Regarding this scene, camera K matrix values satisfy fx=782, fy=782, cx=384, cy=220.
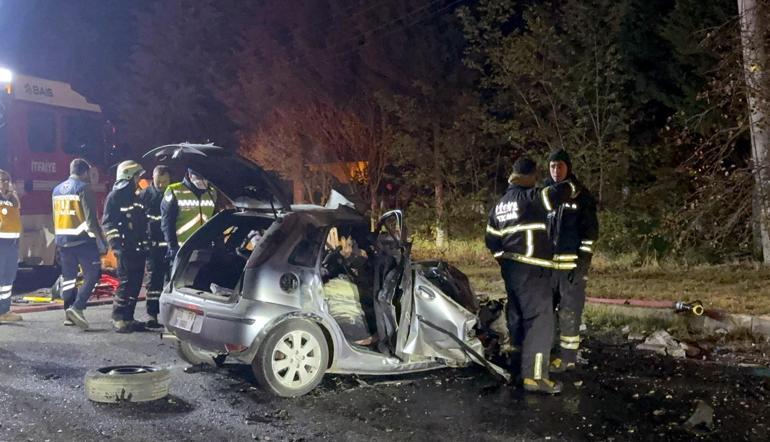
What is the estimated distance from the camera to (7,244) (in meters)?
8.91

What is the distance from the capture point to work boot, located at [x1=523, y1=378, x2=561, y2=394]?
6130mm

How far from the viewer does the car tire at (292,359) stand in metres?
5.86

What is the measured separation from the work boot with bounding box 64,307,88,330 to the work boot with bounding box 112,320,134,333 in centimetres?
33

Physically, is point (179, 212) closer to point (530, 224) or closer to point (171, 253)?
point (171, 253)

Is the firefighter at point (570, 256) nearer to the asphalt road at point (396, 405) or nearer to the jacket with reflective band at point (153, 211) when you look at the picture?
the asphalt road at point (396, 405)

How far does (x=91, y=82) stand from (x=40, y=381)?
3365cm

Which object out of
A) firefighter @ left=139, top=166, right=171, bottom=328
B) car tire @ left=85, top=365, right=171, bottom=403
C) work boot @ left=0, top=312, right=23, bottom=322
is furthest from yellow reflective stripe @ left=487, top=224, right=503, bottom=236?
work boot @ left=0, top=312, right=23, bottom=322

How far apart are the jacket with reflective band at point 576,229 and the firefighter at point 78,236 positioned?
5.17 m

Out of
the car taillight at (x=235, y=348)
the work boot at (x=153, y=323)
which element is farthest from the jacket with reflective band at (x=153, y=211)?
the car taillight at (x=235, y=348)

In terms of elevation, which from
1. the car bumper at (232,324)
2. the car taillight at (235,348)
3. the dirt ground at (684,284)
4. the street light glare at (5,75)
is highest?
the street light glare at (5,75)

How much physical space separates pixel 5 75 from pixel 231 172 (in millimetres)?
8185

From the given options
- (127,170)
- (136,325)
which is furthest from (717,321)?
(127,170)

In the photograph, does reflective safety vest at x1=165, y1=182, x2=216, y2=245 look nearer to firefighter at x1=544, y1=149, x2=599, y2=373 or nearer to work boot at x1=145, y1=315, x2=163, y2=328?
work boot at x1=145, y1=315, x2=163, y2=328

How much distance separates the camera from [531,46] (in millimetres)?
14477
